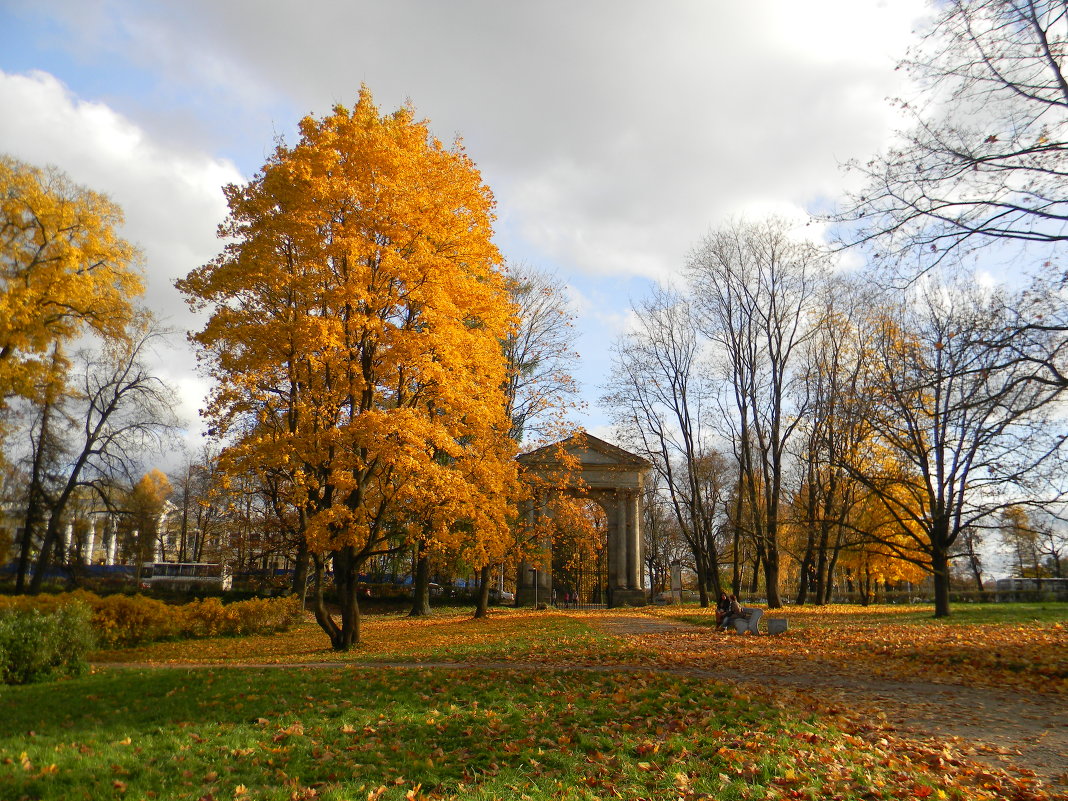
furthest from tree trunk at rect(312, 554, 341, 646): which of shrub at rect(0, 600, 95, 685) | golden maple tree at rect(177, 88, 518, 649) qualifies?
shrub at rect(0, 600, 95, 685)

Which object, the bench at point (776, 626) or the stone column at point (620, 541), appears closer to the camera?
the bench at point (776, 626)

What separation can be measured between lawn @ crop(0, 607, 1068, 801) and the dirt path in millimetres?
455

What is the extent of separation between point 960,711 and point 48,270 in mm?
22262

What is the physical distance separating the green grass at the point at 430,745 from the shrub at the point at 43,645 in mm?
1440

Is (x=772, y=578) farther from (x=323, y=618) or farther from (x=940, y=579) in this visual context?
(x=323, y=618)

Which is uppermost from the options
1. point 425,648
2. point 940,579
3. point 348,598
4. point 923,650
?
point 940,579

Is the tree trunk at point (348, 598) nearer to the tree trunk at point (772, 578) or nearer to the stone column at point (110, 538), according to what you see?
the tree trunk at point (772, 578)

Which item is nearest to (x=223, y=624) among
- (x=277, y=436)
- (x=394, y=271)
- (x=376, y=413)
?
(x=277, y=436)

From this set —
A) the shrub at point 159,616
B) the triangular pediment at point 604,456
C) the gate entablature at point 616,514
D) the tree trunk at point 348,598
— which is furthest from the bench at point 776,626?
the triangular pediment at point 604,456

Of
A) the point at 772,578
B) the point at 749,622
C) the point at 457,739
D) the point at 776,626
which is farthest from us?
the point at 772,578

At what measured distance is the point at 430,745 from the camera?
5727 mm

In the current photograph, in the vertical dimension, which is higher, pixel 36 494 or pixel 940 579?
pixel 36 494

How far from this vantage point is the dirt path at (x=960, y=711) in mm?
5355

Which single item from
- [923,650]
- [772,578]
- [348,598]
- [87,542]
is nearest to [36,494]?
[348,598]
